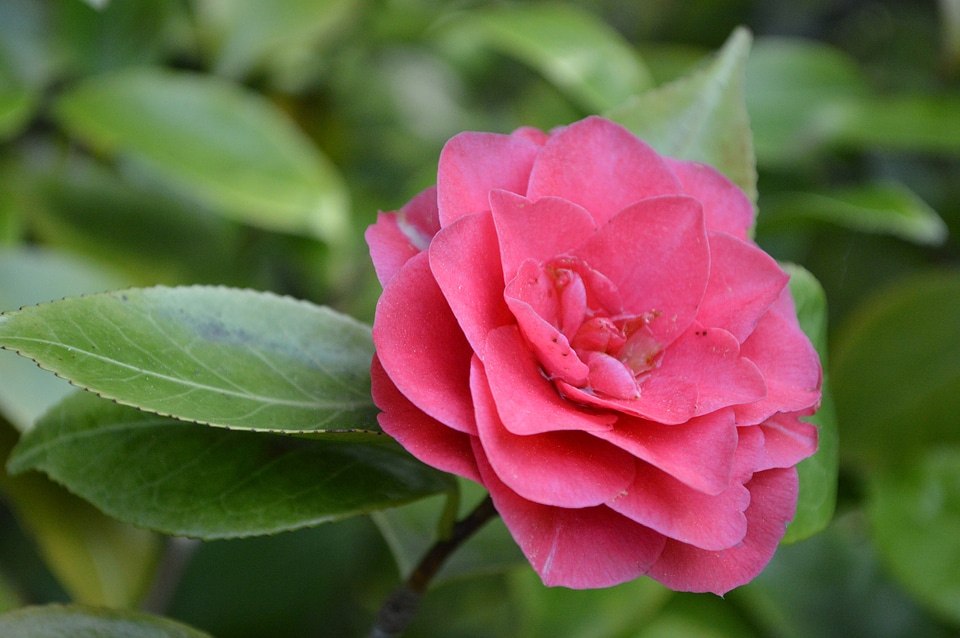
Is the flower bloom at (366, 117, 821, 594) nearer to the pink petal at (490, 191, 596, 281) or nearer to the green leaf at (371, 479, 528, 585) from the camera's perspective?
the pink petal at (490, 191, 596, 281)

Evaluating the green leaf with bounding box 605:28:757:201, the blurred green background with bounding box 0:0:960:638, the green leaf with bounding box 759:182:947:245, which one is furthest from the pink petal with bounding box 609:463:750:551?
the green leaf with bounding box 759:182:947:245

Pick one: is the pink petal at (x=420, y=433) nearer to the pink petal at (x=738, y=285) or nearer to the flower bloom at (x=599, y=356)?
the flower bloom at (x=599, y=356)

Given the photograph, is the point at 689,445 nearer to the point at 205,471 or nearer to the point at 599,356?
the point at 599,356

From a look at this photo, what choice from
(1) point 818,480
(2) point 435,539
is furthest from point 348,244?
(1) point 818,480

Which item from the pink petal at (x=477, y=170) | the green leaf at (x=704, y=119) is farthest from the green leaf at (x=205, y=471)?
the green leaf at (x=704, y=119)

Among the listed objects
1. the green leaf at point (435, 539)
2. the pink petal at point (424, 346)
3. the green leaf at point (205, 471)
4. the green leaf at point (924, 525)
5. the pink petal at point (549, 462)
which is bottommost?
the green leaf at point (924, 525)

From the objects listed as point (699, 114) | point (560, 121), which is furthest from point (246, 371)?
point (560, 121)

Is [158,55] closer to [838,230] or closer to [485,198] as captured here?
[485,198]
